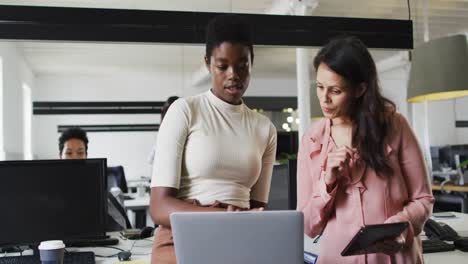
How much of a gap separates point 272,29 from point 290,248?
152cm

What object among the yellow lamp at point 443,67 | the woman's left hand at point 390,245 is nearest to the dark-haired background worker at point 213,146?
the woman's left hand at point 390,245

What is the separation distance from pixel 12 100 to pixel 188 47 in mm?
2992

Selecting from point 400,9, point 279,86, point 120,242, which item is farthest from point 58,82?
point 120,242

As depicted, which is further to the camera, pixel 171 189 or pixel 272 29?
pixel 272 29

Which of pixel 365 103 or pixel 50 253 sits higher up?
pixel 365 103

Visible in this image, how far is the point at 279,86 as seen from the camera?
39.4ft

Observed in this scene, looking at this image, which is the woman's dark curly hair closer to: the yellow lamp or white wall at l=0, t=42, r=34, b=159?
the yellow lamp

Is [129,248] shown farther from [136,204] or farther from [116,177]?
[116,177]

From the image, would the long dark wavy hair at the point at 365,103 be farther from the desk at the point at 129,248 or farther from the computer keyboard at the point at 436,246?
the desk at the point at 129,248

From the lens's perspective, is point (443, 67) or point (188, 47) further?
point (188, 47)

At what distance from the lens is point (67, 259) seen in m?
2.03

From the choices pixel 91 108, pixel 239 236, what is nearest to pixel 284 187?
pixel 239 236

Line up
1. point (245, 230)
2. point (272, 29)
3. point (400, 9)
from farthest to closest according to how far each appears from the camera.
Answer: point (400, 9), point (272, 29), point (245, 230)

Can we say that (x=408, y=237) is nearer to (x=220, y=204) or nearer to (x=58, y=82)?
(x=220, y=204)
